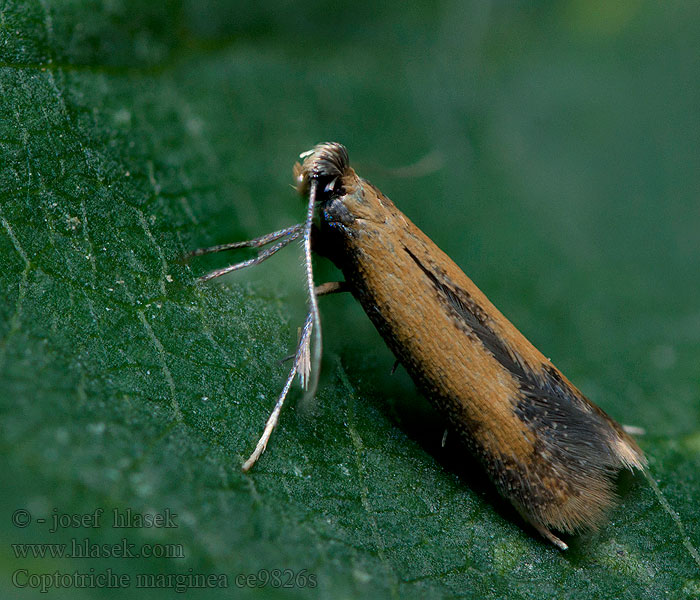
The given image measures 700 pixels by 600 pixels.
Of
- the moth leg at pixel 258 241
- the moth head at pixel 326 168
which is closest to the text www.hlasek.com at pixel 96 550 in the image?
the moth leg at pixel 258 241

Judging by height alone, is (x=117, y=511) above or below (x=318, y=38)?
below

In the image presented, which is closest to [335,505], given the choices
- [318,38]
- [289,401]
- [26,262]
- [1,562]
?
[289,401]

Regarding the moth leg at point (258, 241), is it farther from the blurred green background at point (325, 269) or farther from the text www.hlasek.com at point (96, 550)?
the text www.hlasek.com at point (96, 550)

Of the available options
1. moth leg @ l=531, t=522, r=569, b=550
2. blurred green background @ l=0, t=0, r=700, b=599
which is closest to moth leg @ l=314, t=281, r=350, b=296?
blurred green background @ l=0, t=0, r=700, b=599

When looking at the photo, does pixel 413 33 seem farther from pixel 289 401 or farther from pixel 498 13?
pixel 289 401

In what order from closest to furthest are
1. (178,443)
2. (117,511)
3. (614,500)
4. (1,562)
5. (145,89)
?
1. (1,562)
2. (117,511)
3. (178,443)
4. (614,500)
5. (145,89)
